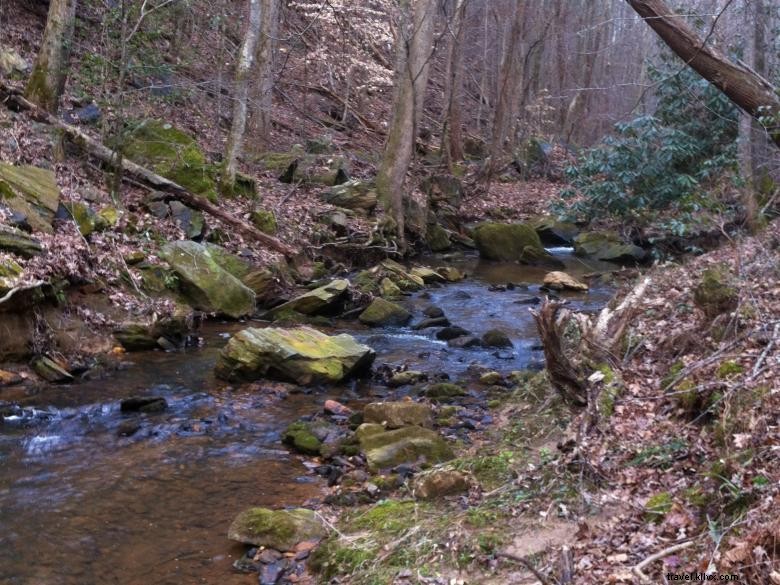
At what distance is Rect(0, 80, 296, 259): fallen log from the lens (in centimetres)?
1365

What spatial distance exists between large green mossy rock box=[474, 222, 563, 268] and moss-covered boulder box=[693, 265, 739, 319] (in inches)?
498

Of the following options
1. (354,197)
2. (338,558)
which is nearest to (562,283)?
(354,197)

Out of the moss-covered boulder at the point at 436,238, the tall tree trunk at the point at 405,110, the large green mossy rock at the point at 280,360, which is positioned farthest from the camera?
the moss-covered boulder at the point at 436,238

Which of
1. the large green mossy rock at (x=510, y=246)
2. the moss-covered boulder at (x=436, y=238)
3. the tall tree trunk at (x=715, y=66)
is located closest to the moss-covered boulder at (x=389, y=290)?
the moss-covered boulder at (x=436, y=238)

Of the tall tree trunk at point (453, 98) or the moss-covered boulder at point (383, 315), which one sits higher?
the tall tree trunk at point (453, 98)

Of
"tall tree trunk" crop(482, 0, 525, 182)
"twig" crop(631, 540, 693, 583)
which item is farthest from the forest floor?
"tall tree trunk" crop(482, 0, 525, 182)

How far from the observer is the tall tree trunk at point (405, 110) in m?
18.5

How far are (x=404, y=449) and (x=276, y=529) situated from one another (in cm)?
181

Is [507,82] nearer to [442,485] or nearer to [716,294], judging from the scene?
[716,294]

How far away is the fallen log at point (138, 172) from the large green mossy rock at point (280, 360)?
5347mm

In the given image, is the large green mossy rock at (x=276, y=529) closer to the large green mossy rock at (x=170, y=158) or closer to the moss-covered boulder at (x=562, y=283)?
the large green mossy rock at (x=170, y=158)

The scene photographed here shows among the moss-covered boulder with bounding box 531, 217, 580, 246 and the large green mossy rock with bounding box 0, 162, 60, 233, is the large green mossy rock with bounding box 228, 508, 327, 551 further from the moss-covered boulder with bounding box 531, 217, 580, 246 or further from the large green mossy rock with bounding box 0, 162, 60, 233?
the moss-covered boulder with bounding box 531, 217, 580, 246

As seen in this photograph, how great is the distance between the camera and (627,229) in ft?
57.1

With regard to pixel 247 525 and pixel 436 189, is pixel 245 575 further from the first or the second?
pixel 436 189
